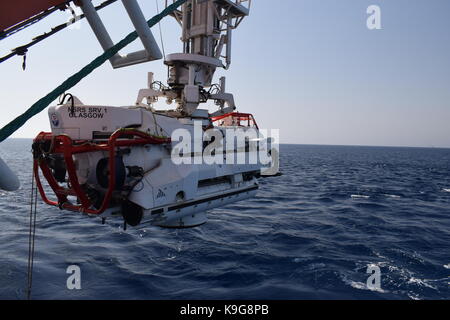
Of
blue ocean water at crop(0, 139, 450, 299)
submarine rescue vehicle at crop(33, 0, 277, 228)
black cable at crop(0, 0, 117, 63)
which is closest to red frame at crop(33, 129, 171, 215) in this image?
submarine rescue vehicle at crop(33, 0, 277, 228)

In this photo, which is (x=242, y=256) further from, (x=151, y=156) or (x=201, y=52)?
(x=201, y=52)

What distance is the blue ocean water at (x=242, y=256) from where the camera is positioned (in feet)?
24.2

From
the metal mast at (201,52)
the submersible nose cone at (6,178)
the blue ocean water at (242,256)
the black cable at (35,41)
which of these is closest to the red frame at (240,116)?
the metal mast at (201,52)

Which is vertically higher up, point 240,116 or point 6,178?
point 240,116

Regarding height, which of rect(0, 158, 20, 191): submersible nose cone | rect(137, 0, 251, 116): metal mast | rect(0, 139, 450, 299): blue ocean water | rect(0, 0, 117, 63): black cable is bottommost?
rect(0, 139, 450, 299): blue ocean water

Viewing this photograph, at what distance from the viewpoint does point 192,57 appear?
10.9 metres

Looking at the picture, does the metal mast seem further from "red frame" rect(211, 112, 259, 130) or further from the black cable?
the black cable

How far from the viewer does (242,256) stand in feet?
30.5

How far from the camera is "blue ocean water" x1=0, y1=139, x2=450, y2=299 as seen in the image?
7.36m

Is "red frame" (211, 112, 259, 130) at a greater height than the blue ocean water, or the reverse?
"red frame" (211, 112, 259, 130)

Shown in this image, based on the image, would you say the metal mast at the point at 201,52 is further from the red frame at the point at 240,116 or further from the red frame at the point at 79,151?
the red frame at the point at 79,151

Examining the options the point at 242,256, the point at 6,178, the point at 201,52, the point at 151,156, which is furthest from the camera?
the point at 201,52

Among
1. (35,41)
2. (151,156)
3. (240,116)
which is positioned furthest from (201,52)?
(35,41)

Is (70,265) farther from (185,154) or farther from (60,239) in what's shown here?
(185,154)
